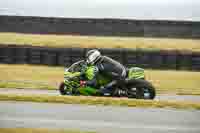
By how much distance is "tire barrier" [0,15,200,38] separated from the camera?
54.4 feet

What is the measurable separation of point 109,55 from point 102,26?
192 cm

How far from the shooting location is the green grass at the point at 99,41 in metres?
17.0

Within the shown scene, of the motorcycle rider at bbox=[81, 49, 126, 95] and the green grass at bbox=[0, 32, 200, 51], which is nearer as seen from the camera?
the motorcycle rider at bbox=[81, 49, 126, 95]

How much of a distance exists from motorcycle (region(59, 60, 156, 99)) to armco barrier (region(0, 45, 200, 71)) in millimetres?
3217

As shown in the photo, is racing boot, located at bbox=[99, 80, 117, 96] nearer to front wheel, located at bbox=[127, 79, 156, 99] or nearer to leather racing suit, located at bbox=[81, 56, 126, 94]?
leather racing suit, located at bbox=[81, 56, 126, 94]

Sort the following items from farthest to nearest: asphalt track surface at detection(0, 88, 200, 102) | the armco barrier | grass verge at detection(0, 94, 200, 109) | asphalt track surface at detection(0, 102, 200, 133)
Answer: the armco barrier → asphalt track surface at detection(0, 88, 200, 102) → grass verge at detection(0, 94, 200, 109) → asphalt track surface at detection(0, 102, 200, 133)

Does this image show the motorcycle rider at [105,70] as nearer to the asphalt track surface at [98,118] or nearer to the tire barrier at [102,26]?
the asphalt track surface at [98,118]

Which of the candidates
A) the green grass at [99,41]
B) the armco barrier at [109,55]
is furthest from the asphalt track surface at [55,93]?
the green grass at [99,41]

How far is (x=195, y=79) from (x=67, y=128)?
6862mm

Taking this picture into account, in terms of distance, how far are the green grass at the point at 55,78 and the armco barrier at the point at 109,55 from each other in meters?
0.19

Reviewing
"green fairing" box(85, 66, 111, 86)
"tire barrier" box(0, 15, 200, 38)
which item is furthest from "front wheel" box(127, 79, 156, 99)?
"tire barrier" box(0, 15, 200, 38)

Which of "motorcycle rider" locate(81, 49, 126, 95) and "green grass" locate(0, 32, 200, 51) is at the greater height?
"green grass" locate(0, 32, 200, 51)
